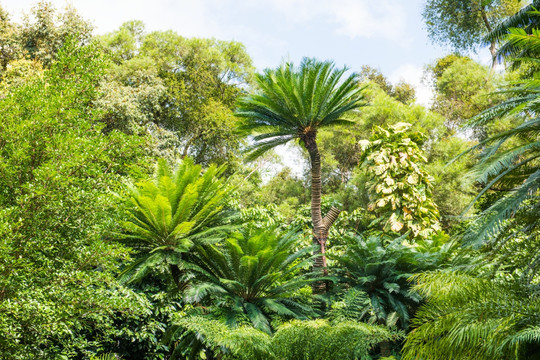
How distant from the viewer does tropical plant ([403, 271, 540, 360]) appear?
3.92 metres

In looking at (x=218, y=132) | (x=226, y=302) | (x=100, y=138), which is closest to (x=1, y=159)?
(x=100, y=138)

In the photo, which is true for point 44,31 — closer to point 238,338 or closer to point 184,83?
point 184,83

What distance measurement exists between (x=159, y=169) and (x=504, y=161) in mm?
5539

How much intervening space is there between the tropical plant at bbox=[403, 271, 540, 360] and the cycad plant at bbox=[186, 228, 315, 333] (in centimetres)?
237

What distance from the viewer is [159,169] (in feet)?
23.8

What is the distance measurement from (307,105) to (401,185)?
130 inches

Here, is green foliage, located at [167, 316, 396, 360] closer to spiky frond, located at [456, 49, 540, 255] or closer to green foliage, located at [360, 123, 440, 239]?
spiky frond, located at [456, 49, 540, 255]

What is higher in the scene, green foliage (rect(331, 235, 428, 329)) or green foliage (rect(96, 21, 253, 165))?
green foliage (rect(96, 21, 253, 165))

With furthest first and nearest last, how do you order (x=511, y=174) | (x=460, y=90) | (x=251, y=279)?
(x=460, y=90) → (x=251, y=279) → (x=511, y=174)

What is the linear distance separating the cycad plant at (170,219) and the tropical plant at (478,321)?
11.5 feet

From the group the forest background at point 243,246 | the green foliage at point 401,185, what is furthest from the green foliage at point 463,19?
the green foliage at point 401,185

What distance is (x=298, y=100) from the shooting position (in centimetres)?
916

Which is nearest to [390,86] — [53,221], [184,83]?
[184,83]

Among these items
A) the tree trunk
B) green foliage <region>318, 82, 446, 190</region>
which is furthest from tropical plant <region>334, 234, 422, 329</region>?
green foliage <region>318, 82, 446, 190</region>
